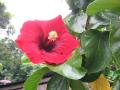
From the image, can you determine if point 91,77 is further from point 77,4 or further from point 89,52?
point 77,4

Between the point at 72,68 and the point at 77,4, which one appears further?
→ the point at 77,4

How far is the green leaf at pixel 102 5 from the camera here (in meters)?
0.54

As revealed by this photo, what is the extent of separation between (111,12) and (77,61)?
116 millimetres

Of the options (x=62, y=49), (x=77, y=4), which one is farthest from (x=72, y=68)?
(x=77, y=4)

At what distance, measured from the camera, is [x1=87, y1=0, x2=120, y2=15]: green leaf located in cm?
54

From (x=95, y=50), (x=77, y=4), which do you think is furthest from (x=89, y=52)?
(x=77, y=4)

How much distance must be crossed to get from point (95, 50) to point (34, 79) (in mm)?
119

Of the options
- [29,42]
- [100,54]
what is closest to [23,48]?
[29,42]

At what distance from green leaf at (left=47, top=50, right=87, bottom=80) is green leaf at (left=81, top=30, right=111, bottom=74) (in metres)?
0.02

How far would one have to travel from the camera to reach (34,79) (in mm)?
589

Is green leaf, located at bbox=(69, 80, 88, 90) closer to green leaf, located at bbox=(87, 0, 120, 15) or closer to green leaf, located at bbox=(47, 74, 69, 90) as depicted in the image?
green leaf, located at bbox=(47, 74, 69, 90)

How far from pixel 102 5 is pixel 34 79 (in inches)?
6.9

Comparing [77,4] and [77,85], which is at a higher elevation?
[77,4]

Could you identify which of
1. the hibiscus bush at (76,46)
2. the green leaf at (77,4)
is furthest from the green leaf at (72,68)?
the green leaf at (77,4)
